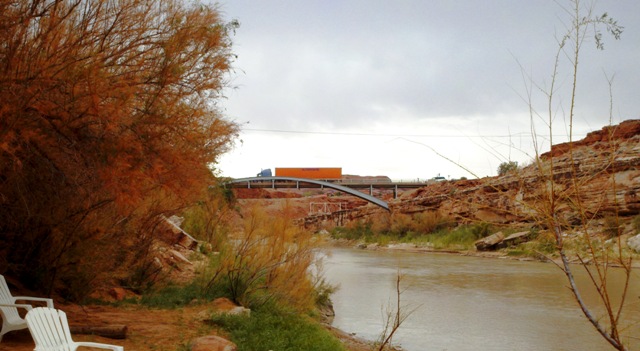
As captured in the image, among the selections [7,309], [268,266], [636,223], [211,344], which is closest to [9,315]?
[7,309]

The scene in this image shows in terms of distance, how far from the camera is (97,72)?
5.89 metres

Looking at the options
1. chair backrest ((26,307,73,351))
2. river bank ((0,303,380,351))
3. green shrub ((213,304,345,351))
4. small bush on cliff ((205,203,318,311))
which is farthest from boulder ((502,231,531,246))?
chair backrest ((26,307,73,351))

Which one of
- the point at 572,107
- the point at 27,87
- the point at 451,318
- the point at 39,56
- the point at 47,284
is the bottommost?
the point at 451,318

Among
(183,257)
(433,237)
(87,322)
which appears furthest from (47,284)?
(433,237)

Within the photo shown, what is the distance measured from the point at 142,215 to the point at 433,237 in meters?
34.1

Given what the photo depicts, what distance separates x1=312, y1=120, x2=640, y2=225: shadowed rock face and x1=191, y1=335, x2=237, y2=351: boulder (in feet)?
9.19

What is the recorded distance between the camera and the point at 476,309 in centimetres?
1456

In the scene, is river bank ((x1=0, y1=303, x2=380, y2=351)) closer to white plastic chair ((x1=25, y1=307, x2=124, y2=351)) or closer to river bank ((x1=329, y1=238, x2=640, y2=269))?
white plastic chair ((x1=25, y1=307, x2=124, y2=351))

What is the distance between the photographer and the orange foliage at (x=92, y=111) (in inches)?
220

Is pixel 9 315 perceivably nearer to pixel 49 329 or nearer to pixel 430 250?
pixel 49 329

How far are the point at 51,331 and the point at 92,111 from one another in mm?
2136

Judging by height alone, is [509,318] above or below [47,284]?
below

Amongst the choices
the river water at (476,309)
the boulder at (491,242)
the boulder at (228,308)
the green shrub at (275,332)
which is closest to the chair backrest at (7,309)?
the green shrub at (275,332)

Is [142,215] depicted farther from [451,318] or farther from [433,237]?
[433,237]
